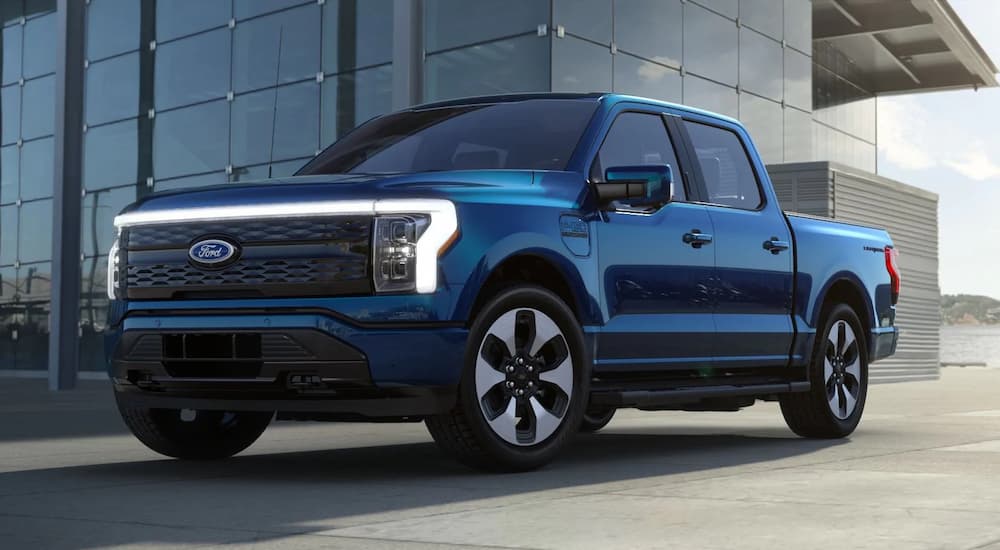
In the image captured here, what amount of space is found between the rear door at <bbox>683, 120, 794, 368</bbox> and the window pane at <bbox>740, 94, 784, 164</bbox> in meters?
13.7

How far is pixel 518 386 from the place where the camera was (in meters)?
6.54

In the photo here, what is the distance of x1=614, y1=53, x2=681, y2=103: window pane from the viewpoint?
19.3 m

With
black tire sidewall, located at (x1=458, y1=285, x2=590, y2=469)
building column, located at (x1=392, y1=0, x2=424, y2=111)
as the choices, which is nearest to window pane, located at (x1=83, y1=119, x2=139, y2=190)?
building column, located at (x1=392, y1=0, x2=424, y2=111)

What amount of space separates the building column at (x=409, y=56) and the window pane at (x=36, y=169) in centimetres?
1372

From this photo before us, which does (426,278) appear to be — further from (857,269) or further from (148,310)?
(857,269)

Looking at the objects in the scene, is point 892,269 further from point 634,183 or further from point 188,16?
point 188,16

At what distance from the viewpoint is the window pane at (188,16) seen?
74.6 ft

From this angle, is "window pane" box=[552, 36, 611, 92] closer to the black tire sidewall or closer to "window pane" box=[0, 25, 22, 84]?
the black tire sidewall

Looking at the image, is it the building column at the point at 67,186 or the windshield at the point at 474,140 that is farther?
the building column at the point at 67,186

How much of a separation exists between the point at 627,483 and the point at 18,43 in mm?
24431

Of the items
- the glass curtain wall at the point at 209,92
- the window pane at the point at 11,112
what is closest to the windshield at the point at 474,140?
the glass curtain wall at the point at 209,92

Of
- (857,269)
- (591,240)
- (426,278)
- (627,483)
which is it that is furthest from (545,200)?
(857,269)

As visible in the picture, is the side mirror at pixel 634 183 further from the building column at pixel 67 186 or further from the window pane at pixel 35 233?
the window pane at pixel 35 233

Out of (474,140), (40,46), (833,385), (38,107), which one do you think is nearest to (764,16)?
(38,107)
